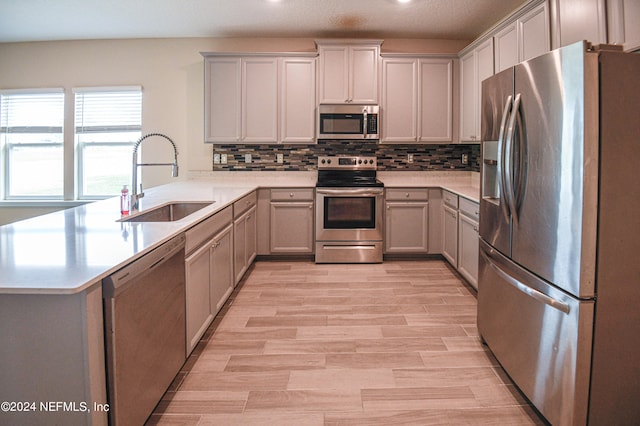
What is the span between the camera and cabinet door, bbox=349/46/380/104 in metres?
4.93

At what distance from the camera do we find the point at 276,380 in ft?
7.84

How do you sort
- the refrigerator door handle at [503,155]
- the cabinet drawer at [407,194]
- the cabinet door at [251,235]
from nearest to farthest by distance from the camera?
the refrigerator door handle at [503,155], the cabinet door at [251,235], the cabinet drawer at [407,194]

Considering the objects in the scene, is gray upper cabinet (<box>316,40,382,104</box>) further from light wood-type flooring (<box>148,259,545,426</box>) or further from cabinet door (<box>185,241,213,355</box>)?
cabinet door (<box>185,241,213,355</box>)

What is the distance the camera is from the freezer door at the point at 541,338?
1766mm

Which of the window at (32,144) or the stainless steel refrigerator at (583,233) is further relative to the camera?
the window at (32,144)

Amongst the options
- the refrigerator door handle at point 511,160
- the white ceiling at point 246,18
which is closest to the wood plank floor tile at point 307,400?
the refrigerator door handle at point 511,160

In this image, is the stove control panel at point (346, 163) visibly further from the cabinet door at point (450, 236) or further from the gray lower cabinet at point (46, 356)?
the gray lower cabinet at point (46, 356)

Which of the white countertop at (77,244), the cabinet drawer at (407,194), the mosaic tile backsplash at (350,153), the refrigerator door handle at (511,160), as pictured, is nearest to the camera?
the white countertop at (77,244)

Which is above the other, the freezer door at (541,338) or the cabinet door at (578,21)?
the cabinet door at (578,21)

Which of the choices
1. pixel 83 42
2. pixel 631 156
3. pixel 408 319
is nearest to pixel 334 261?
pixel 408 319

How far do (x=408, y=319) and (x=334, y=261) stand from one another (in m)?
1.71

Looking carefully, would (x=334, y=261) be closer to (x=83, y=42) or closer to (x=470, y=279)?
(x=470, y=279)

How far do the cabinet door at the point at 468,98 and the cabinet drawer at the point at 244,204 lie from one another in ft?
7.42

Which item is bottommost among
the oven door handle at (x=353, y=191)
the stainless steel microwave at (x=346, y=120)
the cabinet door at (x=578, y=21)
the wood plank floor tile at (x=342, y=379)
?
the wood plank floor tile at (x=342, y=379)
